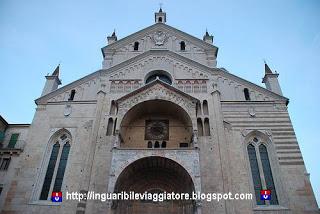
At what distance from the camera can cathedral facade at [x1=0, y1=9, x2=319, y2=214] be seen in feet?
51.8

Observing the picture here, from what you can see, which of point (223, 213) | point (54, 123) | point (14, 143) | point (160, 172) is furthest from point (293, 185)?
point (14, 143)

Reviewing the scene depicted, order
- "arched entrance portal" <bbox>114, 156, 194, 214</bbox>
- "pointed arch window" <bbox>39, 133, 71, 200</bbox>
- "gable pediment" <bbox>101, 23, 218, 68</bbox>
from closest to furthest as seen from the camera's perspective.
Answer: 1. "arched entrance portal" <bbox>114, 156, 194, 214</bbox>
2. "pointed arch window" <bbox>39, 133, 71, 200</bbox>
3. "gable pediment" <bbox>101, 23, 218, 68</bbox>

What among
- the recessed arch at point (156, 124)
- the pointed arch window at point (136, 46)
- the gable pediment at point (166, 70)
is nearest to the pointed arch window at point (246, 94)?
the gable pediment at point (166, 70)

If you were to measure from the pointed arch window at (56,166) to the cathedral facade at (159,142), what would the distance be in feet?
0.22

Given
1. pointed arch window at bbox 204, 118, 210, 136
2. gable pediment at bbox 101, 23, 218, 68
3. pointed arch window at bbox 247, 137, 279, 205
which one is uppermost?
gable pediment at bbox 101, 23, 218, 68

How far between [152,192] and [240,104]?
9360 mm

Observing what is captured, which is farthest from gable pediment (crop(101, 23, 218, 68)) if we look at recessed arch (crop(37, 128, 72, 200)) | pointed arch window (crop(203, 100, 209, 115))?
recessed arch (crop(37, 128, 72, 200))

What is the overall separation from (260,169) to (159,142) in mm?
7227

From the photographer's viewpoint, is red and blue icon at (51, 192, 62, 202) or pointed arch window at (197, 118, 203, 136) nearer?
red and blue icon at (51, 192, 62, 202)

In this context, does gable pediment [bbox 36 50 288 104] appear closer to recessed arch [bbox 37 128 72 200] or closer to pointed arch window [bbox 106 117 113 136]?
pointed arch window [bbox 106 117 113 136]

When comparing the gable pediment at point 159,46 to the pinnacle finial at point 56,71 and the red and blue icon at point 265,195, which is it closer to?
the pinnacle finial at point 56,71

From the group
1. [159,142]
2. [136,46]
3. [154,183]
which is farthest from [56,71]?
[154,183]

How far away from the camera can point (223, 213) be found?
48.1 ft

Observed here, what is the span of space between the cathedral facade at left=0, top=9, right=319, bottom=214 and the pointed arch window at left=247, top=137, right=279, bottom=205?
2.6 inches
